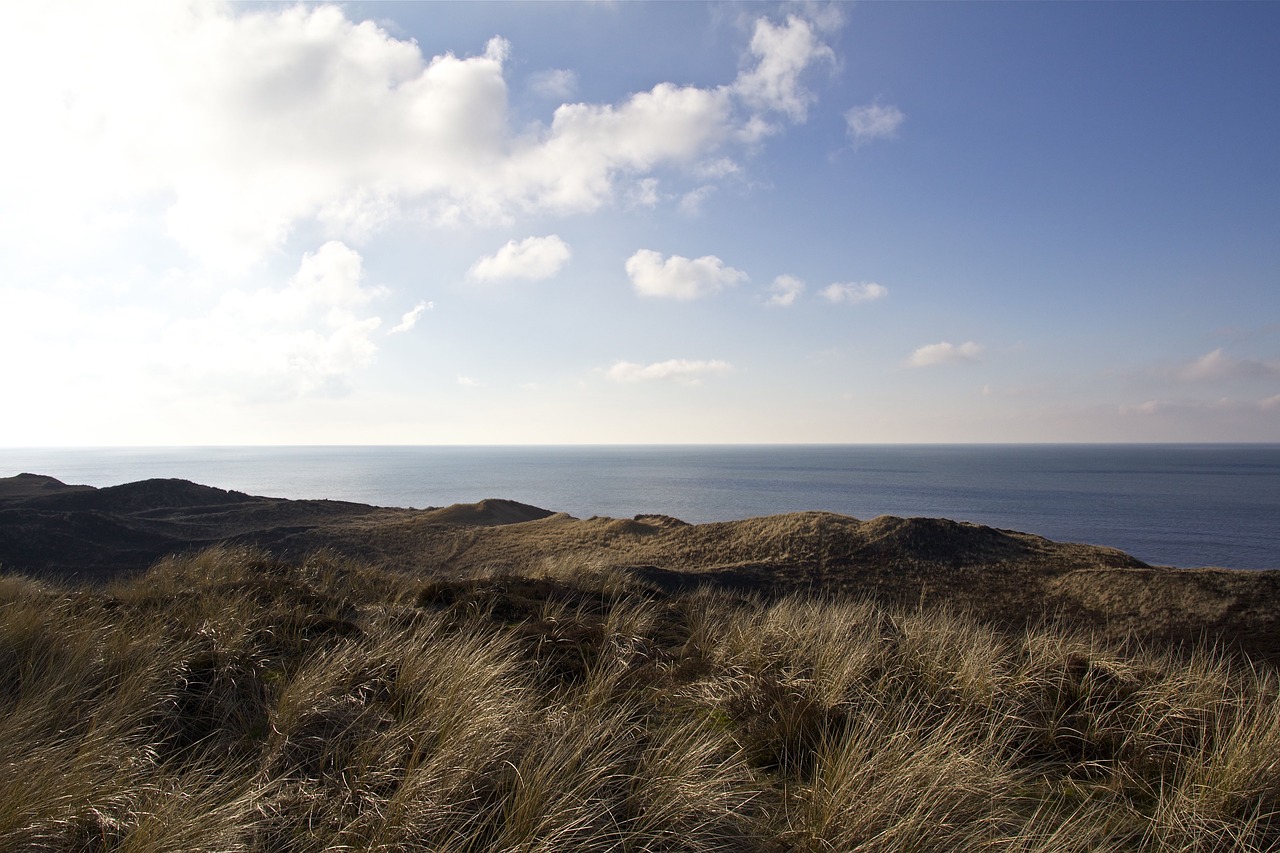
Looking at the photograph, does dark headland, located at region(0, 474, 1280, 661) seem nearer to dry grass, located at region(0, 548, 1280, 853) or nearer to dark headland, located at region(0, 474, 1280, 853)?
dark headland, located at region(0, 474, 1280, 853)

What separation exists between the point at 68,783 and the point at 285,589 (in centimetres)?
655

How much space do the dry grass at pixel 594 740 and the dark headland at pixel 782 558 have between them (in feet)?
17.3

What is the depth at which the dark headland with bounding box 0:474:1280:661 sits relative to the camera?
574 inches

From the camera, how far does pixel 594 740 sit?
12.9ft

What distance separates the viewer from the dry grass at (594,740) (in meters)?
3.19

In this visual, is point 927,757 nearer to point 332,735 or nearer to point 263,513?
point 332,735

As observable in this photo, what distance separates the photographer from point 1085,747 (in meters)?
4.96

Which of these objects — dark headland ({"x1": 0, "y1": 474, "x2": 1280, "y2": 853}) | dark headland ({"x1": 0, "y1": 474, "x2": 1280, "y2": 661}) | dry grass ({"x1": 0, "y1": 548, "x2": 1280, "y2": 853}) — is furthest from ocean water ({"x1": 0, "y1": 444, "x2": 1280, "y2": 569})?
dry grass ({"x1": 0, "y1": 548, "x2": 1280, "y2": 853})

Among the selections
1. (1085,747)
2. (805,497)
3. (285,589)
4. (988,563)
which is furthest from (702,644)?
(805,497)

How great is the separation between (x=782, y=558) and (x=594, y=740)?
17.7 meters

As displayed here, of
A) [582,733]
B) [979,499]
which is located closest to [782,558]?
[582,733]

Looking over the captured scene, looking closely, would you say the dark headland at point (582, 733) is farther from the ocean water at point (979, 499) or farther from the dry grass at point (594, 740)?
the ocean water at point (979, 499)

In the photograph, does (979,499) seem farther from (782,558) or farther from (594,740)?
(594,740)

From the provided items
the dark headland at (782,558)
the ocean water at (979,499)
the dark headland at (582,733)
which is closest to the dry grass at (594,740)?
the dark headland at (582,733)
